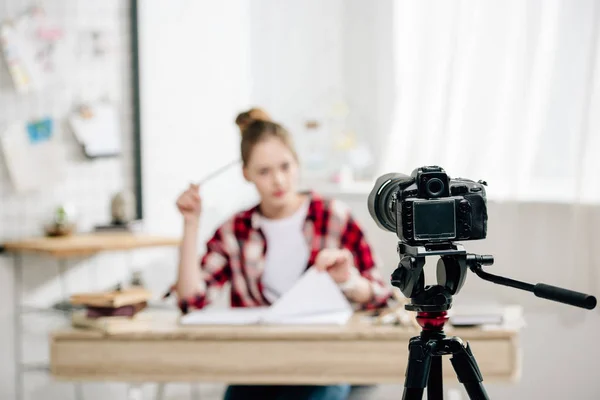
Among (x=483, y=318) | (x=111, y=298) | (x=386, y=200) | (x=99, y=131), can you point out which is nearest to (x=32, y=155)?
(x=99, y=131)

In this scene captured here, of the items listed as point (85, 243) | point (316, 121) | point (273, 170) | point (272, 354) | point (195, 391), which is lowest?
point (195, 391)

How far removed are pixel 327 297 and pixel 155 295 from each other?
5.47 feet

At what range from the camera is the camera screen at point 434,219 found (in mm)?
1030

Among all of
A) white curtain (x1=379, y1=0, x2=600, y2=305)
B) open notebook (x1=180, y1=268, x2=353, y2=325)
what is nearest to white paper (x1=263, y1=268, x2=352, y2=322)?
open notebook (x1=180, y1=268, x2=353, y2=325)

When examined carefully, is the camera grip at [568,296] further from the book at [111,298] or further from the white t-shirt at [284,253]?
→ the white t-shirt at [284,253]

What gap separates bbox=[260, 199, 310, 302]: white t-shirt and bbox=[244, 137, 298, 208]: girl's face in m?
0.08

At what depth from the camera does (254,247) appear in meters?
2.31

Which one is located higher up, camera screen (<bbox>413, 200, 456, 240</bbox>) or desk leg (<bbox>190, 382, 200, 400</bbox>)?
camera screen (<bbox>413, 200, 456, 240</bbox>)

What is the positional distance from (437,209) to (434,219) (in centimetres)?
1

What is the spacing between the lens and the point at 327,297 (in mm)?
1935

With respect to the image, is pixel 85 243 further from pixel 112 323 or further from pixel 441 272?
pixel 441 272

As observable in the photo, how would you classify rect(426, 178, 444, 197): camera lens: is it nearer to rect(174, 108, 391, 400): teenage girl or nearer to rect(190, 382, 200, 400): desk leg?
rect(174, 108, 391, 400): teenage girl

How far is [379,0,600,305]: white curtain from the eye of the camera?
279cm

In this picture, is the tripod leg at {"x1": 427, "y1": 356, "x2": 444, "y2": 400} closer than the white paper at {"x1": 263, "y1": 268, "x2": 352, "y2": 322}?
Yes
